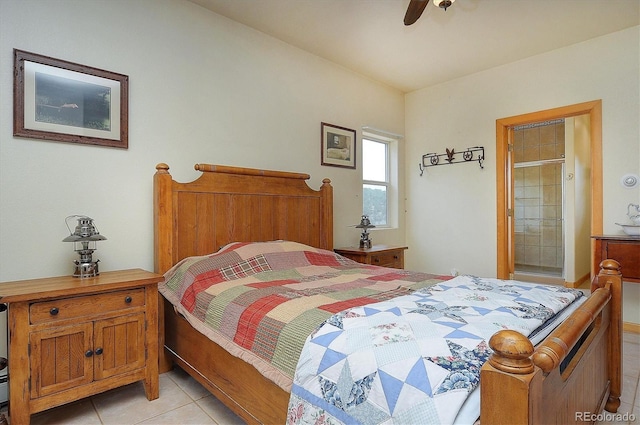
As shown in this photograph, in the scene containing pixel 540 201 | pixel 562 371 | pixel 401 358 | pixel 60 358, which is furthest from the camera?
pixel 540 201

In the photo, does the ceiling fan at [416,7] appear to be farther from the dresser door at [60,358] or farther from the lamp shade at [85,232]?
the dresser door at [60,358]

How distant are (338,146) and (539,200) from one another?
413 centimetres

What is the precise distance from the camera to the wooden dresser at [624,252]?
277cm

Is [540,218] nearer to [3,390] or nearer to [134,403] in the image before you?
[134,403]

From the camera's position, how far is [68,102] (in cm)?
213

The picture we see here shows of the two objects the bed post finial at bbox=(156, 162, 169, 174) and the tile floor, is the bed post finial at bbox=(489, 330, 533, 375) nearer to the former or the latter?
the tile floor

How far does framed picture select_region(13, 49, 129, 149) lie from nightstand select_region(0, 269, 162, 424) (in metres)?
0.86

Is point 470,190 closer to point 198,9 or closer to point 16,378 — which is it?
point 198,9

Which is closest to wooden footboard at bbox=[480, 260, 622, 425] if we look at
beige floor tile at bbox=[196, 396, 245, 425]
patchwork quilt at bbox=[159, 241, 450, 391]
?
patchwork quilt at bbox=[159, 241, 450, 391]

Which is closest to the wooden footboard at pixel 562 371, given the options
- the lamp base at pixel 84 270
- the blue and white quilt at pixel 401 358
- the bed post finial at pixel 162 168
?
the blue and white quilt at pixel 401 358

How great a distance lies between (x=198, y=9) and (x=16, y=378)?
258cm

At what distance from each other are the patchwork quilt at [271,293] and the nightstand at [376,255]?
1.71 feet

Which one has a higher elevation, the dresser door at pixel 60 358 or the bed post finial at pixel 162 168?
the bed post finial at pixel 162 168

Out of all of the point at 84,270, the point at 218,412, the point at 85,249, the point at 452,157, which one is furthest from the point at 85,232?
the point at 452,157
